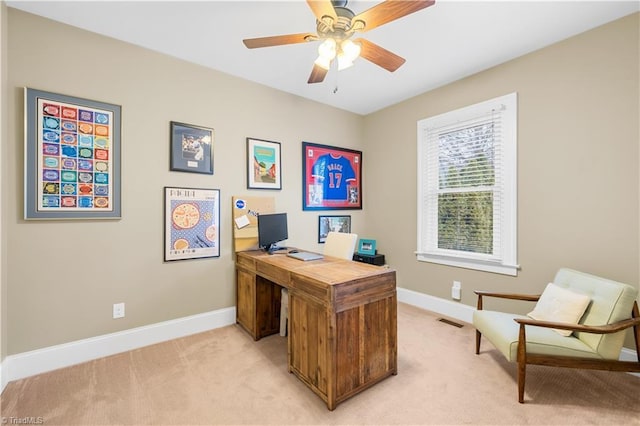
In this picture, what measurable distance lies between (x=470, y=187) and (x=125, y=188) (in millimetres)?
3468

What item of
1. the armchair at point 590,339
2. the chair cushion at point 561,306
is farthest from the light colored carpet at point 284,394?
the chair cushion at point 561,306

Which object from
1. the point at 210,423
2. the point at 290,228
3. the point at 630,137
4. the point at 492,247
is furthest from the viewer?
the point at 290,228

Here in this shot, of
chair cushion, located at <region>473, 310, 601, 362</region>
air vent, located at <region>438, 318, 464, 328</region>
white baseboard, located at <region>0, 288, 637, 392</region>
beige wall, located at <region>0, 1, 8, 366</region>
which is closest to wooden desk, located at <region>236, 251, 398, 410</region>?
chair cushion, located at <region>473, 310, 601, 362</region>

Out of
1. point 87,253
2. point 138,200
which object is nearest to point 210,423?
point 87,253

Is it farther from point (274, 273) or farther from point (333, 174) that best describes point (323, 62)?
point (333, 174)

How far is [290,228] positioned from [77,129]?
2212mm

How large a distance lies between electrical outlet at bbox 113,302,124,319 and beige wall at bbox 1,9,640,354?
A: 0.13ft

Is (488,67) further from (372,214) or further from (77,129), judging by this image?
(77,129)

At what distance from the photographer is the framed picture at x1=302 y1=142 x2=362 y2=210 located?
3664 mm

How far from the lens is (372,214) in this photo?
166 inches

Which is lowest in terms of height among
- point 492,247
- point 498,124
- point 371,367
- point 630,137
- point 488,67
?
point 371,367

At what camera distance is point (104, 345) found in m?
2.34

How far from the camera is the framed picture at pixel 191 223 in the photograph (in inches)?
104

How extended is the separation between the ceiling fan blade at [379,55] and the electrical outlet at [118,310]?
287cm
